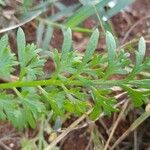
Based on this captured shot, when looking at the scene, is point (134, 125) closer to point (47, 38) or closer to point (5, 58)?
point (47, 38)

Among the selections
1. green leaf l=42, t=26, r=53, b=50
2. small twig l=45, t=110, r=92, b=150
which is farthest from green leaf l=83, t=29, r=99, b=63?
green leaf l=42, t=26, r=53, b=50

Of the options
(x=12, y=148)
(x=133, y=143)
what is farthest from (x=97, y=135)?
(x=12, y=148)

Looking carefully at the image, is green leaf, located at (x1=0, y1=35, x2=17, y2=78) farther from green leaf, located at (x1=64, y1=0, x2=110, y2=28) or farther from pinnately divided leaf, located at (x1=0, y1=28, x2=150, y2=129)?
green leaf, located at (x1=64, y1=0, x2=110, y2=28)

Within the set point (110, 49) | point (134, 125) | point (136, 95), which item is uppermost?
point (110, 49)

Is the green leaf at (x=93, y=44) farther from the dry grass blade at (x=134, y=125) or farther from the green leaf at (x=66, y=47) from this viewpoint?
the dry grass blade at (x=134, y=125)

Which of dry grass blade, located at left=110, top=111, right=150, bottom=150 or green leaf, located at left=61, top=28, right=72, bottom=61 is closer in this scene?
green leaf, located at left=61, top=28, right=72, bottom=61

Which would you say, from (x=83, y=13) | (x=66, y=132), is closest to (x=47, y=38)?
(x=83, y=13)

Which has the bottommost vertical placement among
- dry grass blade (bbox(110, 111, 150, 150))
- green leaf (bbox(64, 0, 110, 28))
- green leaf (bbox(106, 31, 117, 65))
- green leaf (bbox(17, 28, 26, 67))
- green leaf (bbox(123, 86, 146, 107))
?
dry grass blade (bbox(110, 111, 150, 150))

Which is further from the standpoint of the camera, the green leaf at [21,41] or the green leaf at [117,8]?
the green leaf at [117,8]

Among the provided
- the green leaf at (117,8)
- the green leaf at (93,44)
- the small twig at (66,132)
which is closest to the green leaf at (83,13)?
the green leaf at (117,8)

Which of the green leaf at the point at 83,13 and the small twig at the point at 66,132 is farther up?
the green leaf at the point at 83,13

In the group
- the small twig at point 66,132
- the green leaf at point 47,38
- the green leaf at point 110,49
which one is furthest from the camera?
the green leaf at point 47,38

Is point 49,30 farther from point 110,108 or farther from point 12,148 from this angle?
point 110,108
